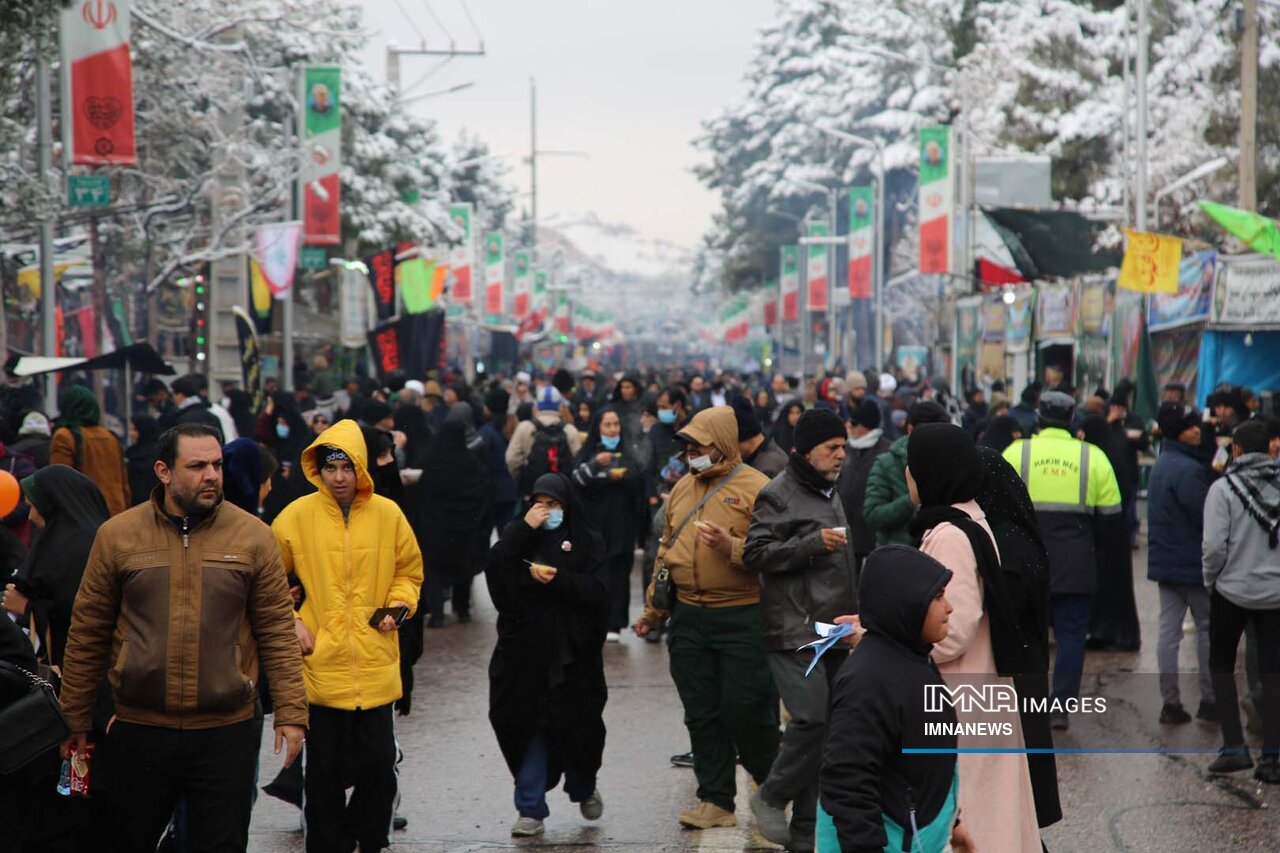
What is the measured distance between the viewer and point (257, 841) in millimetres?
7082

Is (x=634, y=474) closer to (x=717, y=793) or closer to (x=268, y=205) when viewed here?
(x=717, y=793)

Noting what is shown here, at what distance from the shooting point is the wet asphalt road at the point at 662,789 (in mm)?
7055

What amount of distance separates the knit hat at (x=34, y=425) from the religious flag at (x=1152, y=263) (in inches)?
456

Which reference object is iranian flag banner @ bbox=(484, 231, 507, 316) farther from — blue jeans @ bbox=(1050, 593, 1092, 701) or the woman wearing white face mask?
blue jeans @ bbox=(1050, 593, 1092, 701)

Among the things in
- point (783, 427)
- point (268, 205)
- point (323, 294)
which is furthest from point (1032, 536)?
point (323, 294)

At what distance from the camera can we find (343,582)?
6176mm

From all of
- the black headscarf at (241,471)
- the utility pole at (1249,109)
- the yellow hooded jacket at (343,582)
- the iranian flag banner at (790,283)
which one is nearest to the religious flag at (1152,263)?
the utility pole at (1249,109)

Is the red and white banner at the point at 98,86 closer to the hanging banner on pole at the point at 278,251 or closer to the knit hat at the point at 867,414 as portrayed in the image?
the hanging banner on pole at the point at 278,251

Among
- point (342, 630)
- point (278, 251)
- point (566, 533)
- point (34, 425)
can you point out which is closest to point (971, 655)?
point (342, 630)

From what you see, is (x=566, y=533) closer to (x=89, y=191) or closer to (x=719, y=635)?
(x=719, y=635)

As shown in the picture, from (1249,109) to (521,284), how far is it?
51065 millimetres

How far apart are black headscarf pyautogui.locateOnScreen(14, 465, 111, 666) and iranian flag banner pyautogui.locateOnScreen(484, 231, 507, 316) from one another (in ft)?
172

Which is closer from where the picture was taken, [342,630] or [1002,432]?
[342,630]

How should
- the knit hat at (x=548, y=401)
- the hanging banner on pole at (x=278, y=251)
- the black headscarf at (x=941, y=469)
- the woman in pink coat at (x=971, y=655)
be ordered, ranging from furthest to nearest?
1. the hanging banner on pole at (x=278, y=251)
2. the knit hat at (x=548, y=401)
3. the black headscarf at (x=941, y=469)
4. the woman in pink coat at (x=971, y=655)
